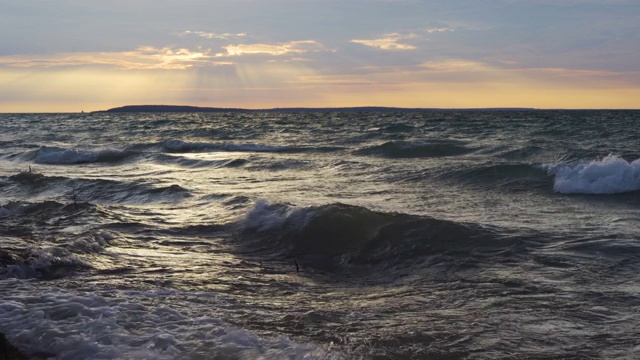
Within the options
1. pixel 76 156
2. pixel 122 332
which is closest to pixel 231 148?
pixel 76 156

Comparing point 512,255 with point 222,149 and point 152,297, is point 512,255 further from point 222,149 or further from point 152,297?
point 222,149

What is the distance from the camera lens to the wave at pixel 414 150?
76.1 ft

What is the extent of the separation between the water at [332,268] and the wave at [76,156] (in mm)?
9565

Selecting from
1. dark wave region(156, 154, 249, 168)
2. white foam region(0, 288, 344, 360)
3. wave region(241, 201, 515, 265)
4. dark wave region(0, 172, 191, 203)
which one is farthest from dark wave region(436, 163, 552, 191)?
white foam region(0, 288, 344, 360)

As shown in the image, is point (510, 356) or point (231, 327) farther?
point (231, 327)

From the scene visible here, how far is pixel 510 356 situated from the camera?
170 inches

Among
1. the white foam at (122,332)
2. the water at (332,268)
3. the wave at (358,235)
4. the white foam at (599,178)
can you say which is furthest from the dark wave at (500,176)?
the white foam at (122,332)

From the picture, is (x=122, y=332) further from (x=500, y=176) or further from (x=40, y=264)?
(x=500, y=176)

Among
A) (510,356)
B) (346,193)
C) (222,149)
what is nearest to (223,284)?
(510,356)

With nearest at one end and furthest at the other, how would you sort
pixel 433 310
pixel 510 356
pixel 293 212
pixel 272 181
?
pixel 510 356, pixel 433 310, pixel 293 212, pixel 272 181

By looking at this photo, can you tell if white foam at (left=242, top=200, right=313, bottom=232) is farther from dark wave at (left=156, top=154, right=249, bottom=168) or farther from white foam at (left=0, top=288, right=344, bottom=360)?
dark wave at (left=156, top=154, right=249, bottom=168)

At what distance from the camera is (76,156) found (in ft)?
83.7

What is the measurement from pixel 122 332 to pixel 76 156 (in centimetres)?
2235

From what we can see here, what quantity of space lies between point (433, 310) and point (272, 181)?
36.1ft
